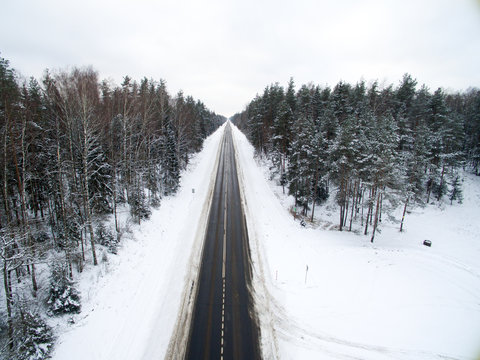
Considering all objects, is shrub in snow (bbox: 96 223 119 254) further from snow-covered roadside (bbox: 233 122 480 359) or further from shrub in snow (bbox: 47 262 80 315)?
snow-covered roadside (bbox: 233 122 480 359)

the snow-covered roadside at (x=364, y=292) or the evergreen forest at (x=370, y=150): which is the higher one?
the evergreen forest at (x=370, y=150)

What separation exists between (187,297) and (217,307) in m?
2.31

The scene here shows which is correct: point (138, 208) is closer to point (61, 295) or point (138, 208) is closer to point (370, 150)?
point (61, 295)

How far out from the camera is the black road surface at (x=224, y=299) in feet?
37.5

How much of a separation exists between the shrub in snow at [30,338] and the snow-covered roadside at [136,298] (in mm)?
697

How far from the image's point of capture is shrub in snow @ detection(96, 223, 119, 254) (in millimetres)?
17359

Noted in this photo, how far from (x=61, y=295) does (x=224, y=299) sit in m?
9.51

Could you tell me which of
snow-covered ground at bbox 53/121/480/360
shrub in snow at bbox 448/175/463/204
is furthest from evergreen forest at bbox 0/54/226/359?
shrub in snow at bbox 448/175/463/204

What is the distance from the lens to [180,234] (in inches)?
892

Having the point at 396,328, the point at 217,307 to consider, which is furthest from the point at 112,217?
the point at 396,328

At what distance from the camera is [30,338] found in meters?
9.58

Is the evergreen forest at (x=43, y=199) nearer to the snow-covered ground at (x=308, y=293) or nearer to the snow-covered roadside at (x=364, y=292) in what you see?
the snow-covered ground at (x=308, y=293)

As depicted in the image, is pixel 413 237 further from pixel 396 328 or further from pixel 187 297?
pixel 187 297

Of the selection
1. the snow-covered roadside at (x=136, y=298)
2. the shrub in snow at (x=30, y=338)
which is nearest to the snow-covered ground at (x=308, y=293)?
the snow-covered roadside at (x=136, y=298)
